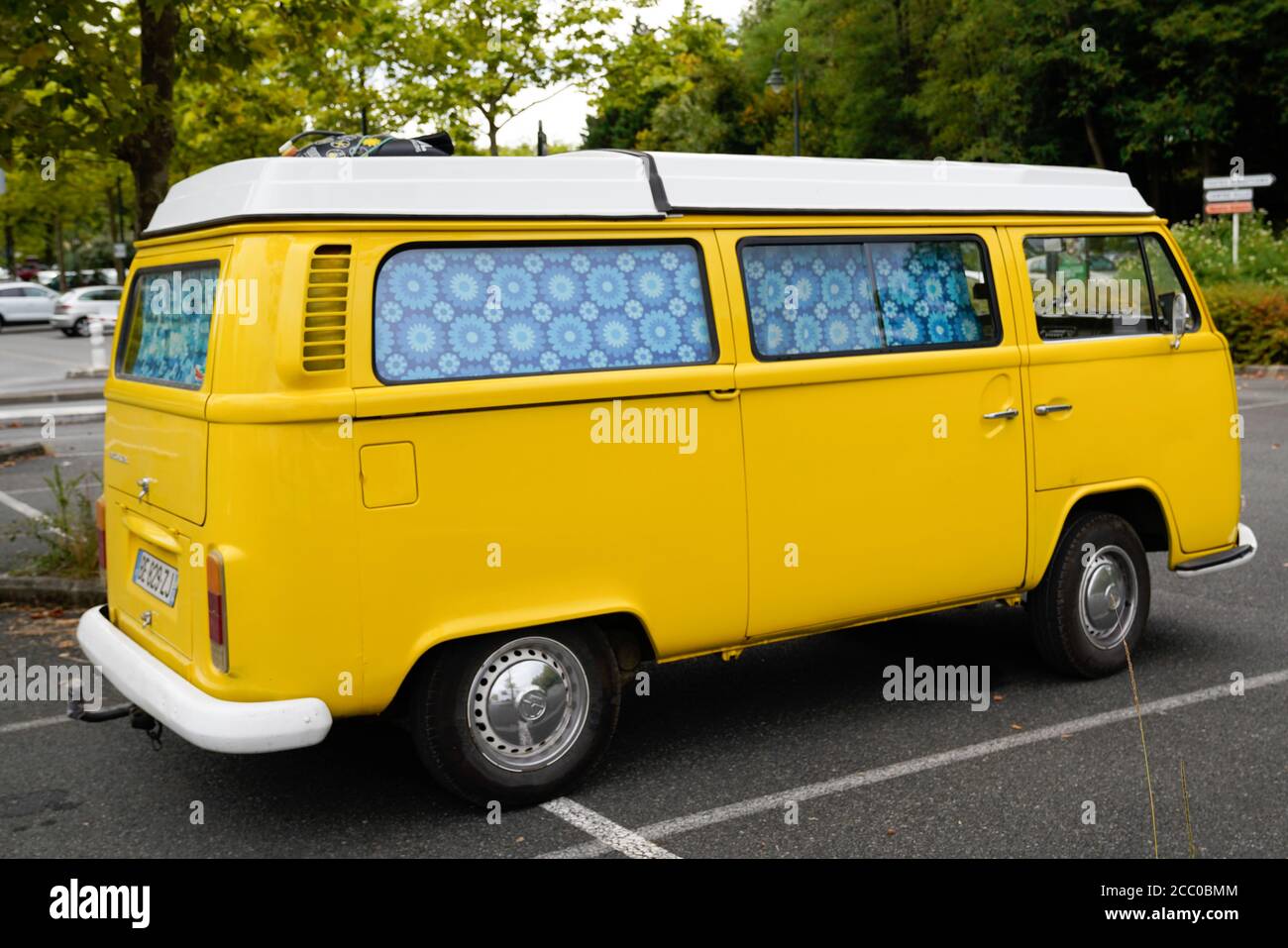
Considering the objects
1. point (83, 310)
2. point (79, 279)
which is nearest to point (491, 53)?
point (83, 310)

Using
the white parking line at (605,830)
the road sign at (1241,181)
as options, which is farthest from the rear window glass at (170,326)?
the road sign at (1241,181)

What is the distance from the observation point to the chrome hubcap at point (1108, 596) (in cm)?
635

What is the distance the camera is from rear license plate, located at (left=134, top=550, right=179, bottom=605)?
4836 millimetres

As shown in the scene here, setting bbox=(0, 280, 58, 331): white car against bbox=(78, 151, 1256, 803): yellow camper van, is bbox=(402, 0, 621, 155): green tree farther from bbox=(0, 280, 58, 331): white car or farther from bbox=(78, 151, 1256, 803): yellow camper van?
bbox=(0, 280, 58, 331): white car

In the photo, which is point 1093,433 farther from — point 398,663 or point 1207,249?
point 1207,249

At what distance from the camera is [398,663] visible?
4551 millimetres

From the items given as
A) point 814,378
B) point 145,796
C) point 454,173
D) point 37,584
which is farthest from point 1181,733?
point 37,584

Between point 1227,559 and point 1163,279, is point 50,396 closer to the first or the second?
point 1163,279

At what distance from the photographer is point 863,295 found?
222 inches

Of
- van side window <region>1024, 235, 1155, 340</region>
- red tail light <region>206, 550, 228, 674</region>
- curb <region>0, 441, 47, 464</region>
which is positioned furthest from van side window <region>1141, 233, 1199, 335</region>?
curb <region>0, 441, 47, 464</region>

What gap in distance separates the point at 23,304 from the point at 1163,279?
46.9 m
